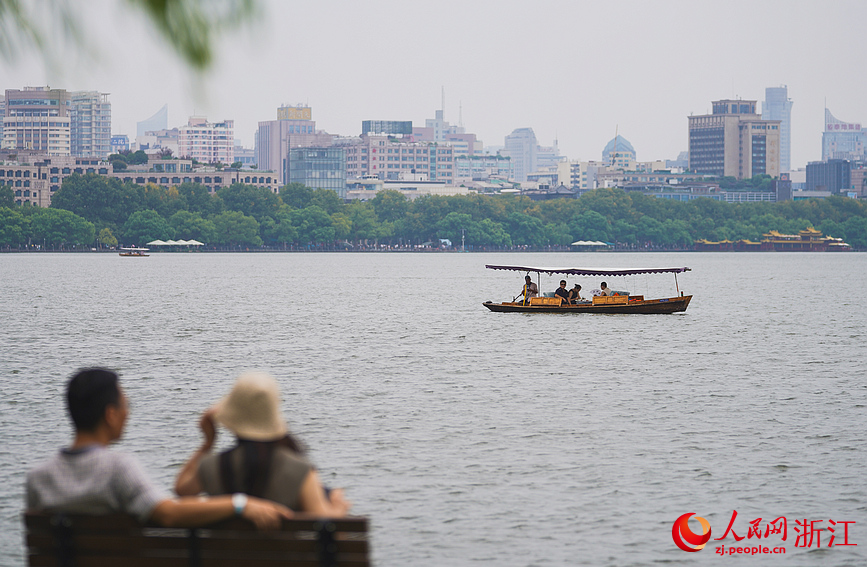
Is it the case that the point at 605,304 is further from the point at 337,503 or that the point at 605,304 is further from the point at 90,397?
the point at 90,397

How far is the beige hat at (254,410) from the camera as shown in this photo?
800 cm

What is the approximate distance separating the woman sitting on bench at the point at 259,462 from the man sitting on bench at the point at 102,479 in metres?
0.18

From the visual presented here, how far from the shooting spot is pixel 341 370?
39312 mm

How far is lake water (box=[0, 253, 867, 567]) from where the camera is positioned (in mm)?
17188

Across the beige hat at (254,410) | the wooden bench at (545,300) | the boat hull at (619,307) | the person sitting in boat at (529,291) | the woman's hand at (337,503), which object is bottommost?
the boat hull at (619,307)

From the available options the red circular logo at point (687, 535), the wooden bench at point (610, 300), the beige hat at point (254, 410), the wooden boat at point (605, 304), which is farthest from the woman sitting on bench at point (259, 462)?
the wooden bench at point (610, 300)

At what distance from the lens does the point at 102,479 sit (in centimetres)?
805

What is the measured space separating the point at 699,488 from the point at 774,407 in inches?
438

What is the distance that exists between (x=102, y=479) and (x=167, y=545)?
57 centimetres

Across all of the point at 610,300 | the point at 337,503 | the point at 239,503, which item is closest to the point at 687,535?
the point at 337,503

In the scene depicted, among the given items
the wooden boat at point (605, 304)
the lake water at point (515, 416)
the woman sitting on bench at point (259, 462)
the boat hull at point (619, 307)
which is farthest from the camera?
the wooden boat at point (605, 304)

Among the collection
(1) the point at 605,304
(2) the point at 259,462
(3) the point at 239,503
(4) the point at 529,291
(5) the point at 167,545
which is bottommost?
(1) the point at 605,304

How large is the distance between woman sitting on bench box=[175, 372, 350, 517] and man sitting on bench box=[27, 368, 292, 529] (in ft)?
0.58

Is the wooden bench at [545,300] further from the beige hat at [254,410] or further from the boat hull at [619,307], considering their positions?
the beige hat at [254,410]
